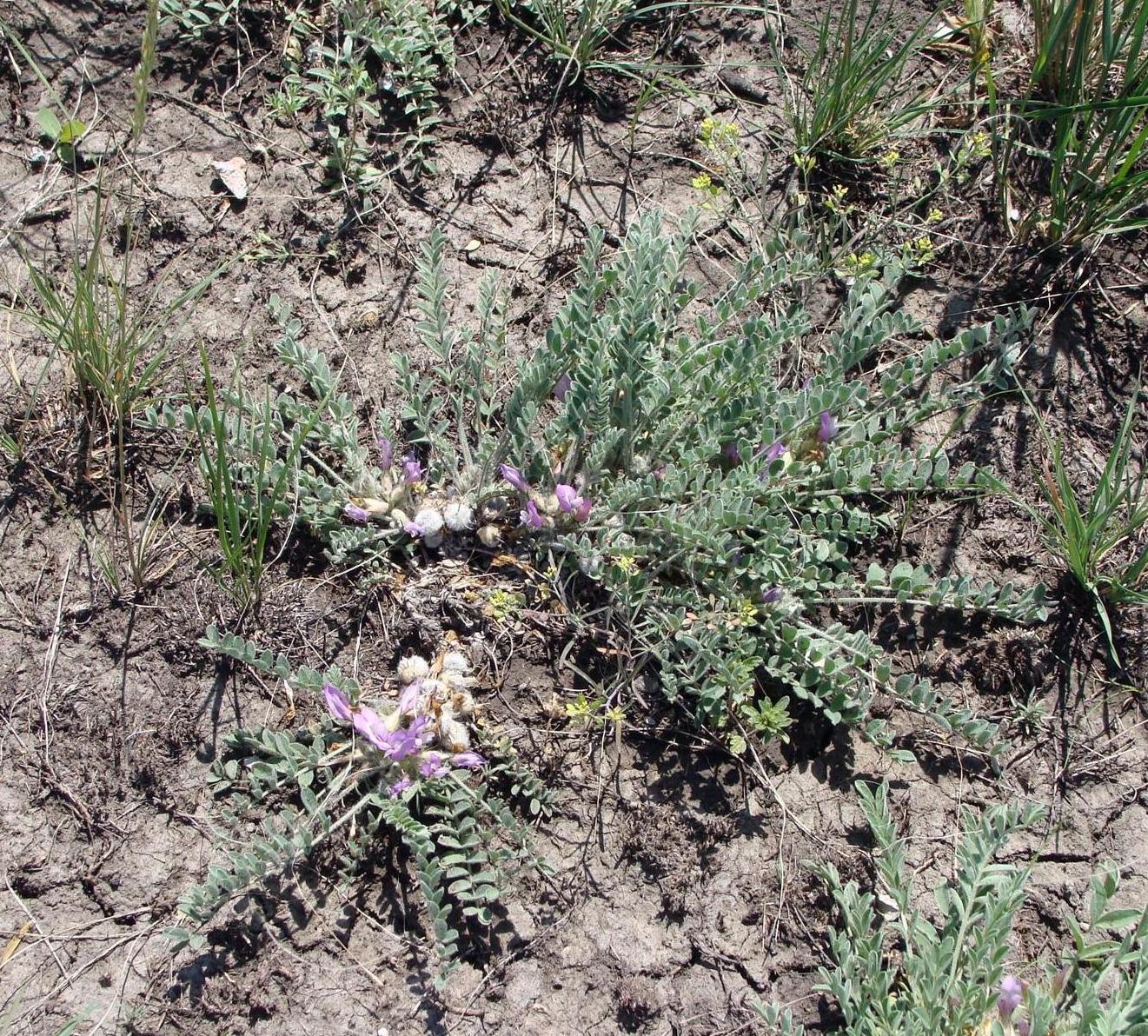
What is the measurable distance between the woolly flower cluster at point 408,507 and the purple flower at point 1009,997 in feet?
5.64

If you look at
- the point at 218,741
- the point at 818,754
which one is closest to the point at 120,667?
the point at 218,741

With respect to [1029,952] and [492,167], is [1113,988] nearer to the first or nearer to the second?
[1029,952]

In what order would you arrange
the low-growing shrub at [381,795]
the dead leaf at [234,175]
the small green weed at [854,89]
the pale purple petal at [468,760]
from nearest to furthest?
the low-growing shrub at [381,795] < the pale purple petal at [468,760] < the small green weed at [854,89] < the dead leaf at [234,175]

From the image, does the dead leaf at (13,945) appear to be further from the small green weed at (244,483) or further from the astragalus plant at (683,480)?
the astragalus plant at (683,480)

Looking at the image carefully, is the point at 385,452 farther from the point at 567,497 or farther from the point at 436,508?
the point at 567,497

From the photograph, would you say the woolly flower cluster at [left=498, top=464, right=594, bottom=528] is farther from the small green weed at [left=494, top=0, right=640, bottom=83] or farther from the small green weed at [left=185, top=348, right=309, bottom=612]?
the small green weed at [left=494, top=0, right=640, bottom=83]

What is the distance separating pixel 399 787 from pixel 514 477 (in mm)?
847

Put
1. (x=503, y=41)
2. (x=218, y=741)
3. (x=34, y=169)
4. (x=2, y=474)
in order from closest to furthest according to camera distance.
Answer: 1. (x=218, y=741)
2. (x=2, y=474)
3. (x=34, y=169)
4. (x=503, y=41)

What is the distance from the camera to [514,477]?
109 inches

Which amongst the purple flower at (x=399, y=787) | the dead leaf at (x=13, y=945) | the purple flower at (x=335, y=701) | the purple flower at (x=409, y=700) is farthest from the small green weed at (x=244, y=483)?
the dead leaf at (x=13, y=945)

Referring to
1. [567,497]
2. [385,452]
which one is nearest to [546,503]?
[567,497]

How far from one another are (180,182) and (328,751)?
6.23 feet

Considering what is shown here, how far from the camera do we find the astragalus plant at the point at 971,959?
90.4 inches

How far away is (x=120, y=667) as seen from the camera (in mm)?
2711
